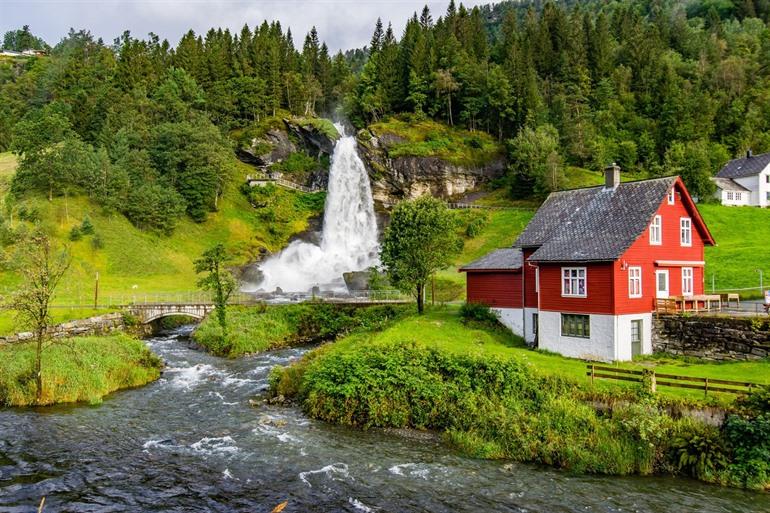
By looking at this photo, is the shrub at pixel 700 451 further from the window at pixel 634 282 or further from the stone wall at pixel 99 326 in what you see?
the stone wall at pixel 99 326

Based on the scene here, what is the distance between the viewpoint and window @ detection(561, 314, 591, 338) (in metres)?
28.0

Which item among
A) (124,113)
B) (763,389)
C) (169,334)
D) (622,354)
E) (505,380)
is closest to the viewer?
(763,389)

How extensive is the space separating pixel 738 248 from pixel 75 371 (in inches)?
2238

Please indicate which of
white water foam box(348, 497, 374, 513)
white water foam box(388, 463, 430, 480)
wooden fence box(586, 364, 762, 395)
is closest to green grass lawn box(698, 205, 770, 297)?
wooden fence box(586, 364, 762, 395)

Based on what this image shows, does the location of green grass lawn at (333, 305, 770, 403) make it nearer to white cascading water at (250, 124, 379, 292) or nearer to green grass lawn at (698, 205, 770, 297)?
green grass lawn at (698, 205, 770, 297)

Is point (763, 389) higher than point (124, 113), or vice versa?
point (124, 113)

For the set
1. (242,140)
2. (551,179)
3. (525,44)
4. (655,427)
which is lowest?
(655,427)

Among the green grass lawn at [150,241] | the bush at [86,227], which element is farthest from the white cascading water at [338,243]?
the bush at [86,227]

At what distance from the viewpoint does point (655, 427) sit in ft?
57.1

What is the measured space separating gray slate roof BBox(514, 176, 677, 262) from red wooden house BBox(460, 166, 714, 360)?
0.06 meters

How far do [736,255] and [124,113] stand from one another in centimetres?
8941

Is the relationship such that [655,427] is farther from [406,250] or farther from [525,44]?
[525,44]

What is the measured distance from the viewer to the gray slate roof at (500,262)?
34.8m

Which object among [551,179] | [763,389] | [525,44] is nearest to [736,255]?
[551,179]
